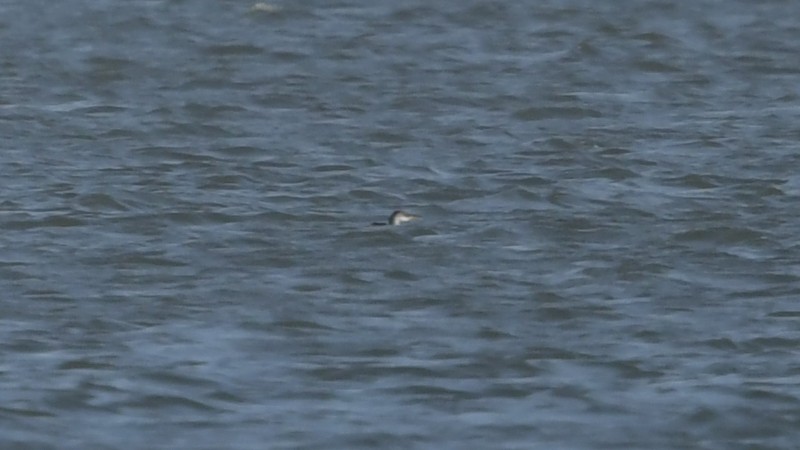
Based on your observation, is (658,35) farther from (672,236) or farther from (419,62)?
(672,236)

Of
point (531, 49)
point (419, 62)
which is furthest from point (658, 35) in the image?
point (419, 62)

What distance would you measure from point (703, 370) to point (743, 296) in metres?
1.14

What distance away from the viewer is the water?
26.4 feet

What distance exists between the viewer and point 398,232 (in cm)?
1055

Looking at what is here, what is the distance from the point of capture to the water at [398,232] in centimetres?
804

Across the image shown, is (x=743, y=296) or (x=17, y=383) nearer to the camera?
(x=17, y=383)

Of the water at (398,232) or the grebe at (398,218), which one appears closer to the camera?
the water at (398,232)

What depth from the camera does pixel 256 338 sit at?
882 cm

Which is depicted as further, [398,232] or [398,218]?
[398,218]

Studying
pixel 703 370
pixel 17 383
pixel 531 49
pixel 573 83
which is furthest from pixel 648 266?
pixel 531 49

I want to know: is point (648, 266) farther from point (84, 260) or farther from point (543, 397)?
point (84, 260)

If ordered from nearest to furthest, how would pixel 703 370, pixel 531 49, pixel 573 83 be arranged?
pixel 703 370
pixel 573 83
pixel 531 49

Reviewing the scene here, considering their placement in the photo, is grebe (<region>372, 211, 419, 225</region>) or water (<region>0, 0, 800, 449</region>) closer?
water (<region>0, 0, 800, 449</region>)

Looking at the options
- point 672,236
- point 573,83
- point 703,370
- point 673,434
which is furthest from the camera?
point 573,83
